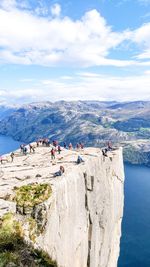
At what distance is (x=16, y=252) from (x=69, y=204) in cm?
1449

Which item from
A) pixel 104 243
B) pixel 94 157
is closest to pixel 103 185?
pixel 94 157

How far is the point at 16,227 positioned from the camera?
2362cm

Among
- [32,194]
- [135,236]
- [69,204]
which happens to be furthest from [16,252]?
[135,236]

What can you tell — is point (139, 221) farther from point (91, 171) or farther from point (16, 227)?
point (16, 227)

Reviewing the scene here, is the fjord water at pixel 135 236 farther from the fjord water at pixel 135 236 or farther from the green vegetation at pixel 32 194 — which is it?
the green vegetation at pixel 32 194

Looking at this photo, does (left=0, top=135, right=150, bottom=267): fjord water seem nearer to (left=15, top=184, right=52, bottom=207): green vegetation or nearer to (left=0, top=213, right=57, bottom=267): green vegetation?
(left=15, top=184, right=52, bottom=207): green vegetation

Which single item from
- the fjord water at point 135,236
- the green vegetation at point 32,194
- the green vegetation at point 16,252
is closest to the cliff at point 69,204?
the green vegetation at point 32,194

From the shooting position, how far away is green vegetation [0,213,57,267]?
16281 mm

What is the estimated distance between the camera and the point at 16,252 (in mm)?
17562

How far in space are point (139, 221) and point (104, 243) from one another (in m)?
132

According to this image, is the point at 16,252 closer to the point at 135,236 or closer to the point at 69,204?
the point at 69,204

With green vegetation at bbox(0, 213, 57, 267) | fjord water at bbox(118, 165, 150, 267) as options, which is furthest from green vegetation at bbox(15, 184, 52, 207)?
fjord water at bbox(118, 165, 150, 267)

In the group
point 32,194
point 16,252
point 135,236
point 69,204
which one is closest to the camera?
point 16,252

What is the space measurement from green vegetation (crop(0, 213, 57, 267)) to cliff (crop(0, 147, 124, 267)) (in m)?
1.22
